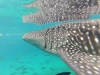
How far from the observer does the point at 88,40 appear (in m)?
5.09

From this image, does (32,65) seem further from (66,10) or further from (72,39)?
(72,39)

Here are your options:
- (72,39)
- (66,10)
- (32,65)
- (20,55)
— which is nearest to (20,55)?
(20,55)

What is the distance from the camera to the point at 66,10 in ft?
40.9

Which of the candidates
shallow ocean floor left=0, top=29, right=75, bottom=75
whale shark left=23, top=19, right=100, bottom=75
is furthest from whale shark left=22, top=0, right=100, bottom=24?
whale shark left=23, top=19, right=100, bottom=75

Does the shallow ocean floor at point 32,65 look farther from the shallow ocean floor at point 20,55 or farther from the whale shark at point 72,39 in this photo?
the whale shark at point 72,39

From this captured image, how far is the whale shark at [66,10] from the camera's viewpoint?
11.1 m

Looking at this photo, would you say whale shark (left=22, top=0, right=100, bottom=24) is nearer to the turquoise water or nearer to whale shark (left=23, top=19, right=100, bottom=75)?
the turquoise water

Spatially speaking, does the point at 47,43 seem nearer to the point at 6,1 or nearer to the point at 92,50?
the point at 92,50

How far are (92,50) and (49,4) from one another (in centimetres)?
819

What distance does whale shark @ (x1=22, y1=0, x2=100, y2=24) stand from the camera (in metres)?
11.1

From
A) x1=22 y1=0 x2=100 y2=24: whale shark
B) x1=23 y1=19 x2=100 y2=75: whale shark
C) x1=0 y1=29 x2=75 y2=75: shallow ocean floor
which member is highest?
x1=22 y1=0 x2=100 y2=24: whale shark

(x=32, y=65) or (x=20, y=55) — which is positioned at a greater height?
(x=20, y=55)

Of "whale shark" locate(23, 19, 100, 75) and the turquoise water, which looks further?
the turquoise water

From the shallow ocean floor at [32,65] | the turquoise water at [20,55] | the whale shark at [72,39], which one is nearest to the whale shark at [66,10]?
the turquoise water at [20,55]
